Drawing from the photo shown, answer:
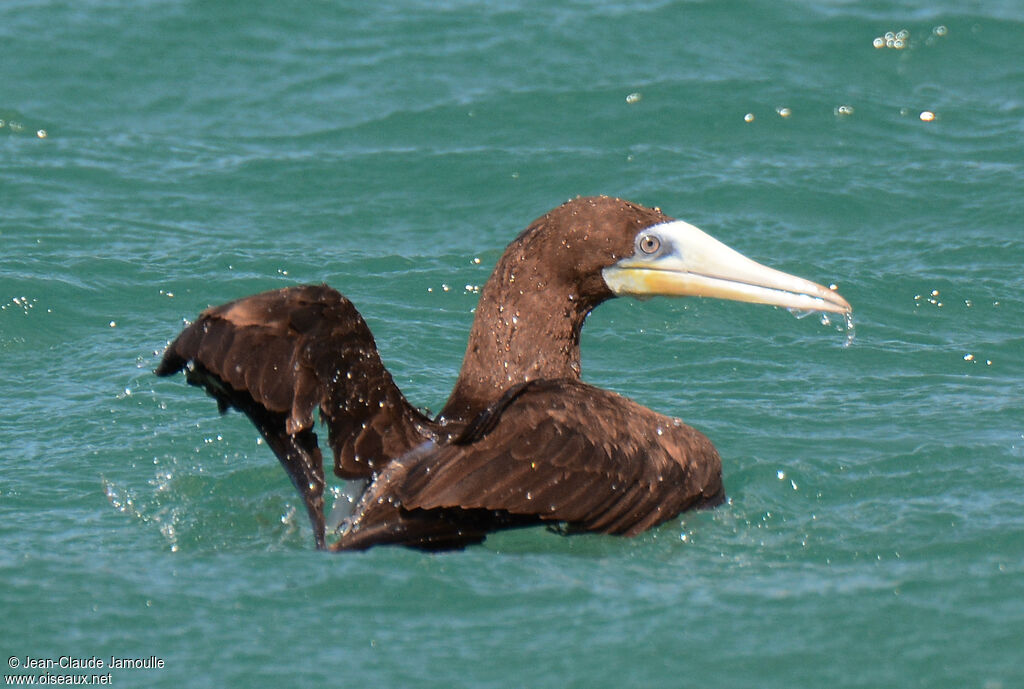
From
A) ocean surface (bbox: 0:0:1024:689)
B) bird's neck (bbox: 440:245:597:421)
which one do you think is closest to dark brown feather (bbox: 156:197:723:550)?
ocean surface (bbox: 0:0:1024:689)

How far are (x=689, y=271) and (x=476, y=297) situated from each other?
2740 mm

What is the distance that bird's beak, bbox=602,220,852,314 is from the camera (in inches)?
236

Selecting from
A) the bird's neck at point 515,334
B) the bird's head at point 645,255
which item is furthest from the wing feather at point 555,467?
the bird's head at point 645,255

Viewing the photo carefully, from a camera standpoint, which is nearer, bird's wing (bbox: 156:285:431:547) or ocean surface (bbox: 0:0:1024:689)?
ocean surface (bbox: 0:0:1024:689)

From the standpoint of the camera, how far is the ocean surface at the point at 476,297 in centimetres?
464

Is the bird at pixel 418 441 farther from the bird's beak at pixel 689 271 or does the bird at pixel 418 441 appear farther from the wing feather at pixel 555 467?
the bird's beak at pixel 689 271

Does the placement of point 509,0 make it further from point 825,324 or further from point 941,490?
point 941,490

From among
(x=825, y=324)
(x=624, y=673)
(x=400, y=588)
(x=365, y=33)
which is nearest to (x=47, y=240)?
(x=365, y=33)

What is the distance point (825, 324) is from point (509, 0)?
514 centimetres

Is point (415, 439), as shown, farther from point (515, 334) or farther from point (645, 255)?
point (645, 255)

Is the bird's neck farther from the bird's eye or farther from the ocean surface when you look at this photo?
the ocean surface

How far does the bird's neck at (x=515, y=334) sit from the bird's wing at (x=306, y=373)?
709 millimetres

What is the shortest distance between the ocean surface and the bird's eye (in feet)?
3.32

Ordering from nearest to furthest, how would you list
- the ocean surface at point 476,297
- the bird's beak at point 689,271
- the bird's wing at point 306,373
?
the ocean surface at point 476,297
the bird's wing at point 306,373
the bird's beak at point 689,271
